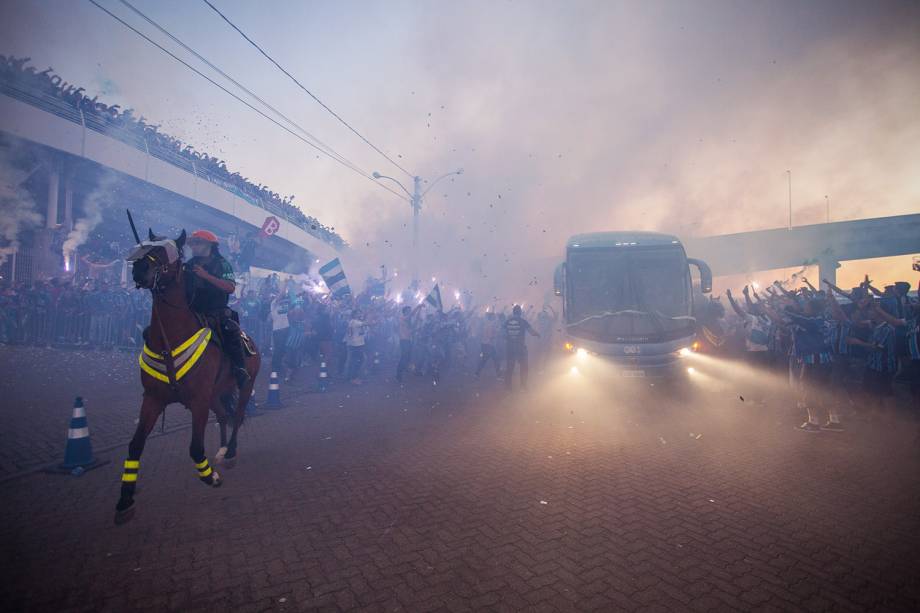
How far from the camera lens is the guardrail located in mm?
15823

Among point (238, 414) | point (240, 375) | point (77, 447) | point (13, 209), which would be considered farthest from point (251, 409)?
point (13, 209)

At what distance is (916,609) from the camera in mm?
2879

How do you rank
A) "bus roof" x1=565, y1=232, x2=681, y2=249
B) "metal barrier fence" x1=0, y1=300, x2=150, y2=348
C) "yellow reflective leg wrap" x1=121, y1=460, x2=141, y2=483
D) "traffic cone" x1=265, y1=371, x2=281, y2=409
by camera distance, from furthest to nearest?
1. "metal barrier fence" x1=0, y1=300, x2=150, y2=348
2. "bus roof" x1=565, y1=232, x2=681, y2=249
3. "traffic cone" x1=265, y1=371, x2=281, y2=409
4. "yellow reflective leg wrap" x1=121, y1=460, x2=141, y2=483

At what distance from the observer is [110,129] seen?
19.0 metres

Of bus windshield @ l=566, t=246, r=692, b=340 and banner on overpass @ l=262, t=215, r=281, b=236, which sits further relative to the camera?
banner on overpass @ l=262, t=215, r=281, b=236

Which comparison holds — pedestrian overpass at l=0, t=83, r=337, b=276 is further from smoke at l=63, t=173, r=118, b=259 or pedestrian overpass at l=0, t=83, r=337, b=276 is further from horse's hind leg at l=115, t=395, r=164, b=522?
horse's hind leg at l=115, t=395, r=164, b=522

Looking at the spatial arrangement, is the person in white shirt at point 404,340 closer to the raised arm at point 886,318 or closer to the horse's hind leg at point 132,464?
the horse's hind leg at point 132,464

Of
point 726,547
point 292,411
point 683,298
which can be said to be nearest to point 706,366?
Answer: point 683,298

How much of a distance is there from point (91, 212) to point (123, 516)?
80.3 ft

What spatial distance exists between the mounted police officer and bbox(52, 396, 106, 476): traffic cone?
184 centimetres

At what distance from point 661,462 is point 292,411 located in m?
6.77

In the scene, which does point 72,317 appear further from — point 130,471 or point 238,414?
point 130,471

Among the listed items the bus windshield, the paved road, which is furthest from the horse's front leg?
the bus windshield

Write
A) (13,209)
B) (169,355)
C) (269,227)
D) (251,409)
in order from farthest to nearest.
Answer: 1. (13,209)
2. (269,227)
3. (251,409)
4. (169,355)
